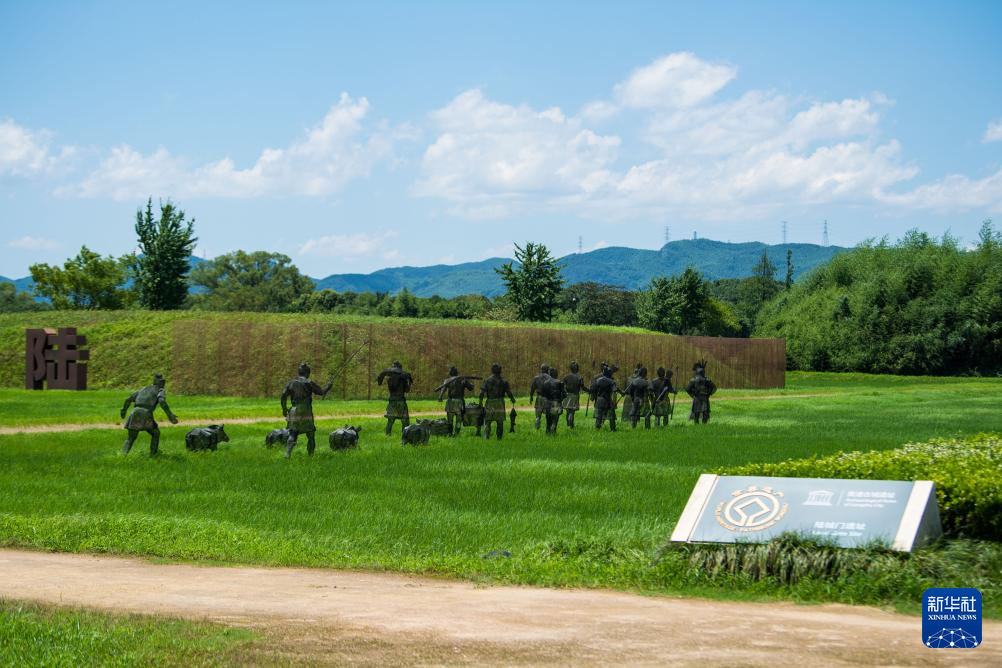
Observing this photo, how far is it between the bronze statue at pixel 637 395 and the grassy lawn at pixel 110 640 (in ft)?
77.3

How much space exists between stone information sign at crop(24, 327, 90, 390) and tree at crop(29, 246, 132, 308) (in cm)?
4001

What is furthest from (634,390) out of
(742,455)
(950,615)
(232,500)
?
(950,615)

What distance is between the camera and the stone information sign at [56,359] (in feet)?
166

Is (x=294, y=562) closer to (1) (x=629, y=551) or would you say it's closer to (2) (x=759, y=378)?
(1) (x=629, y=551)

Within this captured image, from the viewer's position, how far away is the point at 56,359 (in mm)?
50844

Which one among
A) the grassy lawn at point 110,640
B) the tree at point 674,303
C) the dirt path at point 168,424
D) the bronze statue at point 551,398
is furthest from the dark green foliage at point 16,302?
the grassy lawn at point 110,640

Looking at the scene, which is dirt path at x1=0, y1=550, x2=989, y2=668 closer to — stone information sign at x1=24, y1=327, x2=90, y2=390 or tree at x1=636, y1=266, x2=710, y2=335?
stone information sign at x1=24, y1=327, x2=90, y2=390

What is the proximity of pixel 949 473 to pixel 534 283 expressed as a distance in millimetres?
67280

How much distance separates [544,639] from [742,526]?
3873mm

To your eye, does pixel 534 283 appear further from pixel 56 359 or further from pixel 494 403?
pixel 494 403

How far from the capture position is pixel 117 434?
26875 millimetres

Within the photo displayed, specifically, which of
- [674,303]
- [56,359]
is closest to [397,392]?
[56,359]

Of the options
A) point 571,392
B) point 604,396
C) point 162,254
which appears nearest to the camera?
point 604,396

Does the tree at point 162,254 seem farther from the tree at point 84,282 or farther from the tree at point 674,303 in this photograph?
the tree at point 674,303
